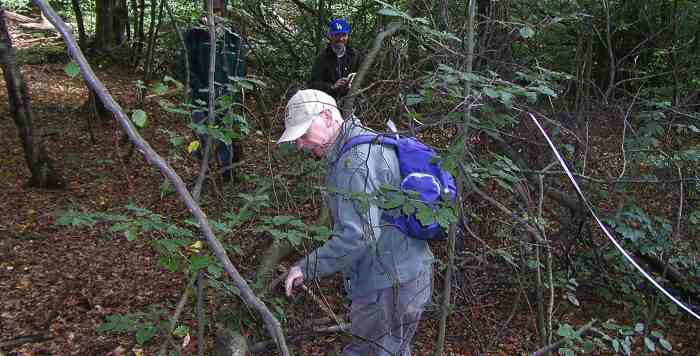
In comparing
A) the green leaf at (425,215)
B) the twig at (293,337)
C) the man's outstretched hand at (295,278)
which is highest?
the green leaf at (425,215)

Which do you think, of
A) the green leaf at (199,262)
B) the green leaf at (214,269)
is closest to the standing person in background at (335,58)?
the green leaf at (214,269)

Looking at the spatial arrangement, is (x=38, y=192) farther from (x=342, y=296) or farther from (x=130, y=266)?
(x=342, y=296)

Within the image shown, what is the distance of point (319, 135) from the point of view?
2.36 metres

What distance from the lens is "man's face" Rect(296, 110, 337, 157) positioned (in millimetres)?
2346

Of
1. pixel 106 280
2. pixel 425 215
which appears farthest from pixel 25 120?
pixel 425 215

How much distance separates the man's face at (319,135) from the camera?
235cm

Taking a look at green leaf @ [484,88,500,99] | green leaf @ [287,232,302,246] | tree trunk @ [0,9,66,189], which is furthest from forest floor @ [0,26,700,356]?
green leaf @ [484,88,500,99]

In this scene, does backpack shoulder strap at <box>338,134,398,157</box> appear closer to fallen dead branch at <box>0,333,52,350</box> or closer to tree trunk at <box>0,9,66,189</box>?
fallen dead branch at <box>0,333,52,350</box>

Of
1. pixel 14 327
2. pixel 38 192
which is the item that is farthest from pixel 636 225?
pixel 38 192

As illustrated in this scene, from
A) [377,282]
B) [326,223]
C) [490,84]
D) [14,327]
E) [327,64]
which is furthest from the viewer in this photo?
[327,64]

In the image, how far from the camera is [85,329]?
3.88 m

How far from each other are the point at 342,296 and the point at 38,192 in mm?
3452

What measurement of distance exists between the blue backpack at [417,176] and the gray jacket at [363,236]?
0.03 meters

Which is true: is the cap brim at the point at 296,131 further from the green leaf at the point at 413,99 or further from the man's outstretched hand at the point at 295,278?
the man's outstretched hand at the point at 295,278
